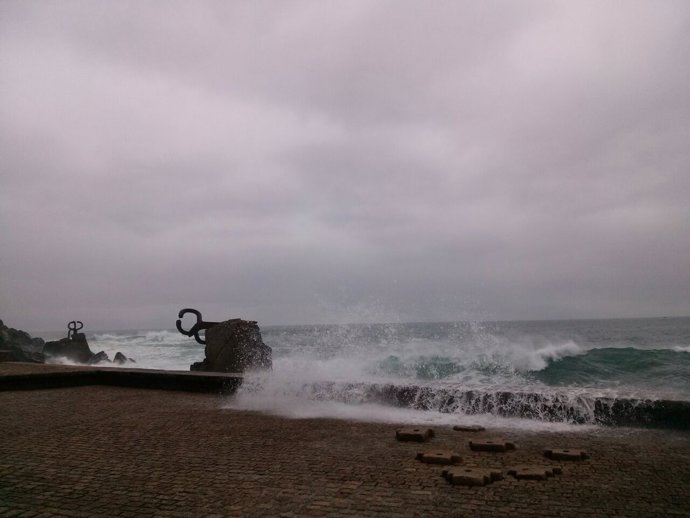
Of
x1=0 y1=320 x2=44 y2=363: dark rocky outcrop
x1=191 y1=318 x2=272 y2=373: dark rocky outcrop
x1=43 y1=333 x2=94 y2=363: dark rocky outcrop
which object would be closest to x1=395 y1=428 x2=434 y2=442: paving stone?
x1=191 y1=318 x2=272 y2=373: dark rocky outcrop

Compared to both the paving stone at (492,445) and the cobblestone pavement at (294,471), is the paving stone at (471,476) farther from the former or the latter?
the paving stone at (492,445)

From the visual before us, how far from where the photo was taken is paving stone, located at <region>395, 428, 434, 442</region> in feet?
20.2

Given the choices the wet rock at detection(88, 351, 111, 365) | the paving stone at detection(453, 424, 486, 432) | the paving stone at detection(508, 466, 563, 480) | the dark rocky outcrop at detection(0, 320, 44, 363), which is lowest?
the wet rock at detection(88, 351, 111, 365)

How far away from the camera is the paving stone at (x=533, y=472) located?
462 centimetres

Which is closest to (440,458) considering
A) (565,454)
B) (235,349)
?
(565,454)

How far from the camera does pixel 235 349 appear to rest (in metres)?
13.7

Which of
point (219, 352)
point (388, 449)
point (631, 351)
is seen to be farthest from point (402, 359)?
point (388, 449)

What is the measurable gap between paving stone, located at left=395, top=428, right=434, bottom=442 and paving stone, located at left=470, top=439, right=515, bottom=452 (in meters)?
0.65

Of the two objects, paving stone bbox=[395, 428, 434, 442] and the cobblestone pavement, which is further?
paving stone bbox=[395, 428, 434, 442]

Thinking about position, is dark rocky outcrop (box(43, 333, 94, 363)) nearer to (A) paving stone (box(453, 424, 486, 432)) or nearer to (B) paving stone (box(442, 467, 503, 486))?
(A) paving stone (box(453, 424, 486, 432))

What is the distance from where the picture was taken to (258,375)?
10.4 m

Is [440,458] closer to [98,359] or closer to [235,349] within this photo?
[235,349]

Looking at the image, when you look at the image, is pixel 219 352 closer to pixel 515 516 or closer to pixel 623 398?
pixel 623 398

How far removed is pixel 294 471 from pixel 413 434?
185cm
